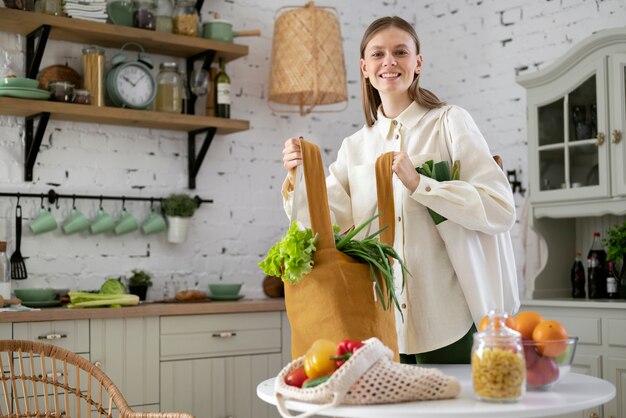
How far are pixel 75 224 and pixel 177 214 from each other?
531mm

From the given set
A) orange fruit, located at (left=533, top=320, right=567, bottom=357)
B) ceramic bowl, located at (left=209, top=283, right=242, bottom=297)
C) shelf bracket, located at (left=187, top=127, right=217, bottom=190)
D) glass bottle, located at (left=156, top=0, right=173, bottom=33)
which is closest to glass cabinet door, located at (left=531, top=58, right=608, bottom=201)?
ceramic bowl, located at (left=209, top=283, right=242, bottom=297)

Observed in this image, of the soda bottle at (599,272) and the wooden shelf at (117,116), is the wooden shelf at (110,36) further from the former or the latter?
the soda bottle at (599,272)

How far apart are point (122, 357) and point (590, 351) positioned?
2.09 meters

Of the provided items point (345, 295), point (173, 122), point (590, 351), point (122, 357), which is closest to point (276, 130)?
point (173, 122)

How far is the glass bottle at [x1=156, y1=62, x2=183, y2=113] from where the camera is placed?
4198mm

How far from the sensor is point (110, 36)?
13.2 feet

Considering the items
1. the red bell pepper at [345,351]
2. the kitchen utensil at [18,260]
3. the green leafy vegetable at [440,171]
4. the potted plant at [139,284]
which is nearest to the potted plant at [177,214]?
the potted plant at [139,284]

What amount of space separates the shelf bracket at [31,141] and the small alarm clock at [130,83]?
0.37 meters

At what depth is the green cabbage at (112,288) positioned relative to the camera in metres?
3.87

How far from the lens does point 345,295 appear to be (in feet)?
5.99

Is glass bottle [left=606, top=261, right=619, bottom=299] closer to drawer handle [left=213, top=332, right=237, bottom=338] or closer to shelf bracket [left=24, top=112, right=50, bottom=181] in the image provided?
drawer handle [left=213, top=332, right=237, bottom=338]

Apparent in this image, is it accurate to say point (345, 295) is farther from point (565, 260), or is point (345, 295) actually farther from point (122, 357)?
point (565, 260)

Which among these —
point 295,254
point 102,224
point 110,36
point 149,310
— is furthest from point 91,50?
point 295,254

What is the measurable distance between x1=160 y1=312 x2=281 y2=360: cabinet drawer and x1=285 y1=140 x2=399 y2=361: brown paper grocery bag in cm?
197
